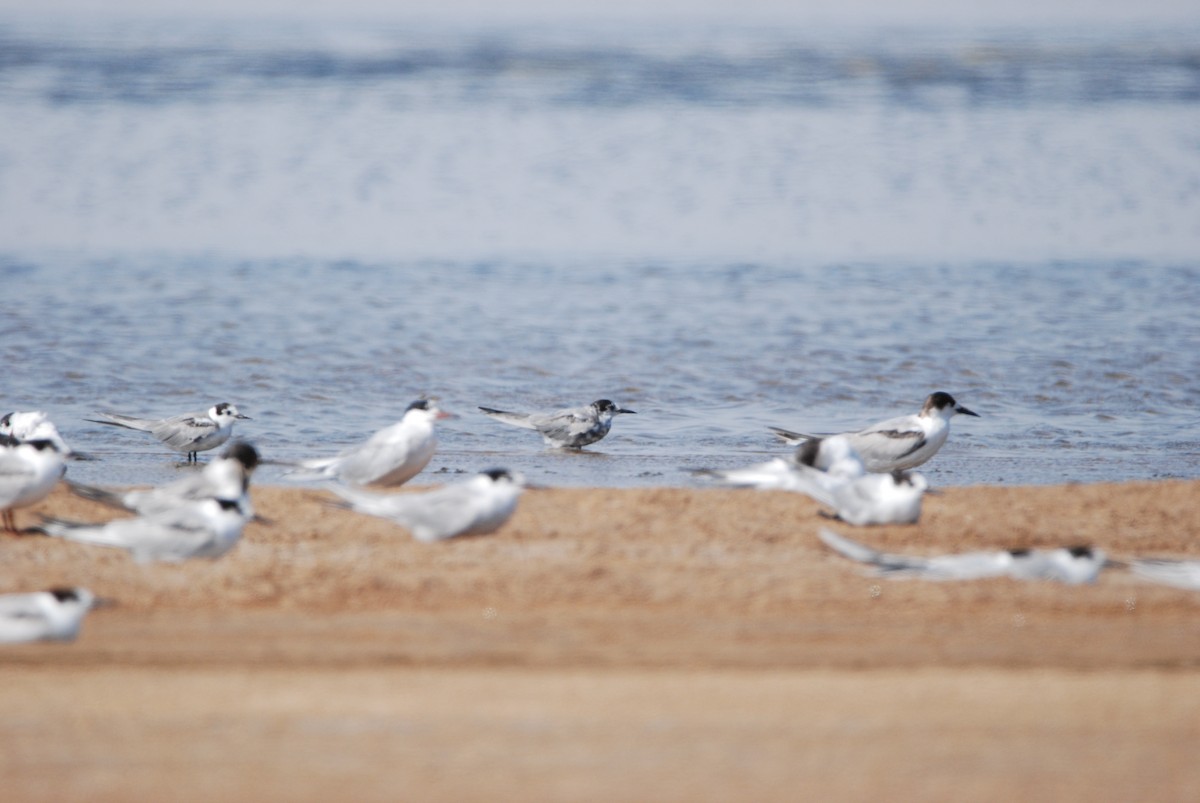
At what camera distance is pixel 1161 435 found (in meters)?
10.1

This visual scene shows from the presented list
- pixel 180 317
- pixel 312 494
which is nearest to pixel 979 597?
pixel 312 494

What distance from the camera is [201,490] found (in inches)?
256

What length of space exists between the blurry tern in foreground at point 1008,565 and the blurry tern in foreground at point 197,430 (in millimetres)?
4679

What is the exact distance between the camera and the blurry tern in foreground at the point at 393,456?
7.64 meters

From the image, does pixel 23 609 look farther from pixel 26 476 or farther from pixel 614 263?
pixel 614 263

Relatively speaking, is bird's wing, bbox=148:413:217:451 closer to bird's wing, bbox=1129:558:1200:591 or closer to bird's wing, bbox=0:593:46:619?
bird's wing, bbox=0:593:46:619

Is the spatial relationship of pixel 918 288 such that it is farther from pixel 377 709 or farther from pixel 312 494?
pixel 377 709

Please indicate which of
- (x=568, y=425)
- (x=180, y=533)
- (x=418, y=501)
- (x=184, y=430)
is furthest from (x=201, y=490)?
(x=568, y=425)

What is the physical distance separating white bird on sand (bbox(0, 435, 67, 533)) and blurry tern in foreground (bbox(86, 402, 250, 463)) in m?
2.52

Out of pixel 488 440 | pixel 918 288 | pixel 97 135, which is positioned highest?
pixel 97 135

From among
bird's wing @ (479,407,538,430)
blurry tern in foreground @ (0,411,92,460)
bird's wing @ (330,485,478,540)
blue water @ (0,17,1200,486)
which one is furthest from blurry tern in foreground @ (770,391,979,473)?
blurry tern in foreground @ (0,411,92,460)

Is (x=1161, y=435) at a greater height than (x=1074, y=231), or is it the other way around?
(x=1074, y=231)

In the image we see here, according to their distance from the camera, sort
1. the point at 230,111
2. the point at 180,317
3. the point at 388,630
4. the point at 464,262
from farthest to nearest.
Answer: the point at 230,111 < the point at 464,262 < the point at 180,317 < the point at 388,630

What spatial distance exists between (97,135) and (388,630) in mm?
26692
